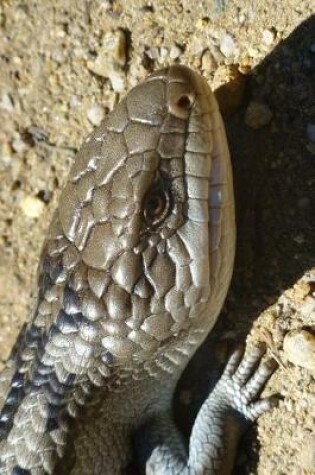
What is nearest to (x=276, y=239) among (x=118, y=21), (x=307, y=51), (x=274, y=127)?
(x=274, y=127)

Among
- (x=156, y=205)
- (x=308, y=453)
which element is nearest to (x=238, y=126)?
(x=156, y=205)

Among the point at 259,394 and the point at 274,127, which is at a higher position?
the point at 274,127

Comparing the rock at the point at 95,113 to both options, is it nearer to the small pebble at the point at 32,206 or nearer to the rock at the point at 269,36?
the small pebble at the point at 32,206

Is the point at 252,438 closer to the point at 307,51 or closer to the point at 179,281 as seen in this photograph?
the point at 179,281

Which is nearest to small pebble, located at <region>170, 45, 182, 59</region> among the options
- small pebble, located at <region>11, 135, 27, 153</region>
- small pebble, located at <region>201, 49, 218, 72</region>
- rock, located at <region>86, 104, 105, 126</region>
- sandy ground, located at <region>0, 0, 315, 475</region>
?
sandy ground, located at <region>0, 0, 315, 475</region>

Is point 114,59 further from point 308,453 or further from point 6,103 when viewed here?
point 308,453

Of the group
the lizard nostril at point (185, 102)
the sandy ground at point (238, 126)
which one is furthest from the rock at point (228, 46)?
the lizard nostril at point (185, 102)
